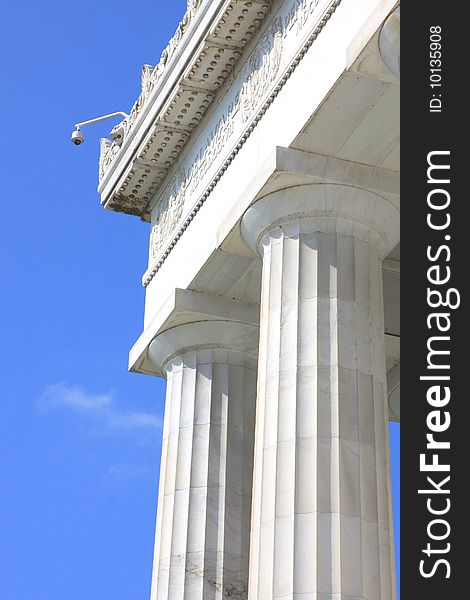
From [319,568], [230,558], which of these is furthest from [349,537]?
[230,558]

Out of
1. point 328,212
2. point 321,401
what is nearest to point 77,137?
point 328,212

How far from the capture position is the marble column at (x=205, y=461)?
46562mm

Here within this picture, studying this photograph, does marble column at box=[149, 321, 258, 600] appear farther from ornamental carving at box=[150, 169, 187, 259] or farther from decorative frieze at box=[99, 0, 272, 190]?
decorative frieze at box=[99, 0, 272, 190]

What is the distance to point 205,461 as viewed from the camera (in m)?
48.3

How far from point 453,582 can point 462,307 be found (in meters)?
5.51

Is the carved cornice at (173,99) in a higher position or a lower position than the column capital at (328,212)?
higher

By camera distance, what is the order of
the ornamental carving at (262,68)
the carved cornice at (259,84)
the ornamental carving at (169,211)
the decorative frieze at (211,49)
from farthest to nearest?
1. the ornamental carving at (169,211)
2. the decorative frieze at (211,49)
3. the ornamental carving at (262,68)
4. the carved cornice at (259,84)

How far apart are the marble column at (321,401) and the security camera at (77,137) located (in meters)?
12.9

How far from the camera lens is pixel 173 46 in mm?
49375

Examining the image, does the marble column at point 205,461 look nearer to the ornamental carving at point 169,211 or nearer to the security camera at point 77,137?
the ornamental carving at point 169,211

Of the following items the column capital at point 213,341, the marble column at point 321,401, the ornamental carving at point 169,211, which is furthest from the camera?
the ornamental carving at point 169,211

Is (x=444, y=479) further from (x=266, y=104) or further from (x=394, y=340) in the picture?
(x=394, y=340)

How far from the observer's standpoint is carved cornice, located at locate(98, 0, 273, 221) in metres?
45.9

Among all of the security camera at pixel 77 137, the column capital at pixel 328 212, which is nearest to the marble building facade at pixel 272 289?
the column capital at pixel 328 212
